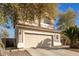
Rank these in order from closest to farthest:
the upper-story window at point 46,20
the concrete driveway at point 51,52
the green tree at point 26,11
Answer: the concrete driveway at point 51,52 < the green tree at point 26,11 < the upper-story window at point 46,20

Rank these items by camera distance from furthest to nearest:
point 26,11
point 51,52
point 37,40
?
point 37,40, point 26,11, point 51,52

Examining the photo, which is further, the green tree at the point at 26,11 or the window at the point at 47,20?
the window at the point at 47,20

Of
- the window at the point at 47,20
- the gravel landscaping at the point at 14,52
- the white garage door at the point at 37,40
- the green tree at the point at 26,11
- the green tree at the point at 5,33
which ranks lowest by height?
the gravel landscaping at the point at 14,52

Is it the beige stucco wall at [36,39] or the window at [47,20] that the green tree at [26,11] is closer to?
the window at [47,20]

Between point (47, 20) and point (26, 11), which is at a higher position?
point (26, 11)

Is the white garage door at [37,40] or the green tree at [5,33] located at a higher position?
the green tree at [5,33]

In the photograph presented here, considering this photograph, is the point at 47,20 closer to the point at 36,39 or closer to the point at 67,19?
the point at 67,19

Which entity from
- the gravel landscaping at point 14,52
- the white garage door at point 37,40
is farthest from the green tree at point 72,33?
the gravel landscaping at point 14,52

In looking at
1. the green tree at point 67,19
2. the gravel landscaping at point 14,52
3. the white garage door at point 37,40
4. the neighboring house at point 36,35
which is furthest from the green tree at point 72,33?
the gravel landscaping at point 14,52

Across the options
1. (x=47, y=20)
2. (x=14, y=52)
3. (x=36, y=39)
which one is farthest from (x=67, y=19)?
(x=14, y=52)

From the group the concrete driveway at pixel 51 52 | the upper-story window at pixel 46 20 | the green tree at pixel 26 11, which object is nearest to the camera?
the concrete driveway at pixel 51 52

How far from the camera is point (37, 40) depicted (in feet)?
31.8

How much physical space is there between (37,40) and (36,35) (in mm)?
212

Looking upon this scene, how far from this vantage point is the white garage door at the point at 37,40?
951 cm
